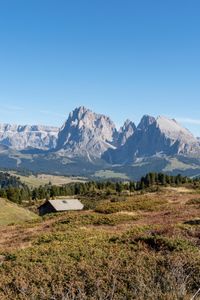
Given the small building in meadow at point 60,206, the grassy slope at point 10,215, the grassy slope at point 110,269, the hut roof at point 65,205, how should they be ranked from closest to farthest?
the grassy slope at point 110,269 → the grassy slope at point 10,215 → the small building in meadow at point 60,206 → the hut roof at point 65,205

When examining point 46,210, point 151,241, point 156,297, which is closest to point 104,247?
point 151,241

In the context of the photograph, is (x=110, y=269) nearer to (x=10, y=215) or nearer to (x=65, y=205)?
(x=10, y=215)

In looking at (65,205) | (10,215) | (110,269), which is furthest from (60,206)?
(110,269)

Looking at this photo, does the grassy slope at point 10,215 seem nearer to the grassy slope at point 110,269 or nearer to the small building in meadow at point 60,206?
the small building in meadow at point 60,206

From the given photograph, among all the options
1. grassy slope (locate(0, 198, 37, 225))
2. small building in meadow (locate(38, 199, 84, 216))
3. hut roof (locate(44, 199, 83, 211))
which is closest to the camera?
grassy slope (locate(0, 198, 37, 225))

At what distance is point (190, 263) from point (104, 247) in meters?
7.61

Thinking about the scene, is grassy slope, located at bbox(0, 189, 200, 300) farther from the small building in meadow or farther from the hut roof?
the hut roof

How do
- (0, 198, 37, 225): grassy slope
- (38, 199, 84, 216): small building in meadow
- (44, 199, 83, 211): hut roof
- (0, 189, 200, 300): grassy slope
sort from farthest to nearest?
(44, 199, 83, 211): hut roof, (38, 199, 84, 216): small building in meadow, (0, 198, 37, 225): grassy slope, (0, 189, 200, 300): grassy slope

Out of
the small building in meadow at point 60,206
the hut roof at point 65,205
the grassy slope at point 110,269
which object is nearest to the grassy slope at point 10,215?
the small building in meadow at point 60,206

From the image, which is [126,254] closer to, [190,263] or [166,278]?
[190,263]

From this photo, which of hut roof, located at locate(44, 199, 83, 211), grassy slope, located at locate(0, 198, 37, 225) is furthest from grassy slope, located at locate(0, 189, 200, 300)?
hut roof, located at locate(44, 199, 83, 211)

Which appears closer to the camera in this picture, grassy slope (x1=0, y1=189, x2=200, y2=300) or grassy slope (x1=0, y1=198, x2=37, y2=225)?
grassy slope (x1=0, y1=189, x2=200, y2=300)

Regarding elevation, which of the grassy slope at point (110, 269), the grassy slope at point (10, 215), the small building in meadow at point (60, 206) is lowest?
the small building in meadow at point (60, 206)

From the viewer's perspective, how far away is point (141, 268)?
50.0ft
